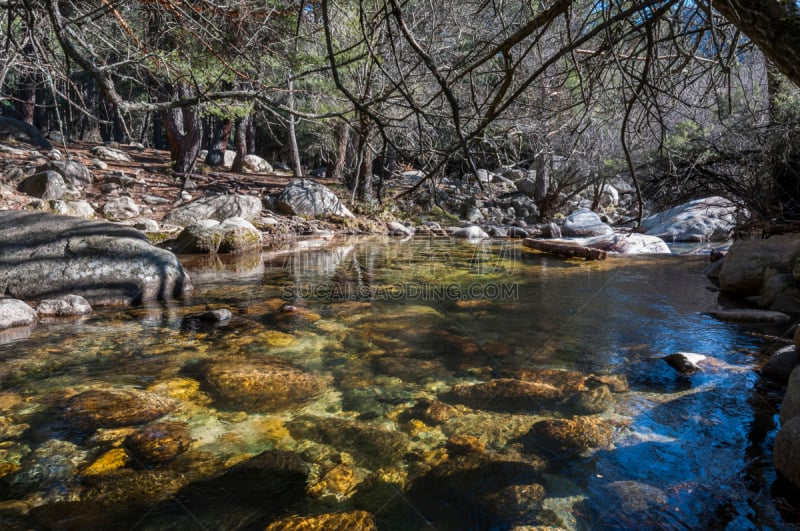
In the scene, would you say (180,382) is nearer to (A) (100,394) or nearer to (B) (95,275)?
(A) (100,394)

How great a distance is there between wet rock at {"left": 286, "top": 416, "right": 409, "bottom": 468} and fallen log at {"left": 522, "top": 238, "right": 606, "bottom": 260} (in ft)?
26.7

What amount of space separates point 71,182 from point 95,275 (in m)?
7.59

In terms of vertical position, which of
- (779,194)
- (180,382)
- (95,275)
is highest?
(779,194)

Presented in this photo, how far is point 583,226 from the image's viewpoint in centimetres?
1402

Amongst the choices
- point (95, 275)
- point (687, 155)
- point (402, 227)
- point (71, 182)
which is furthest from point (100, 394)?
point (402, 227)

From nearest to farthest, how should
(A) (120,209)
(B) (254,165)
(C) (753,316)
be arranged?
(C) (753,316) < (A) (120,209) < (B) (254,165)

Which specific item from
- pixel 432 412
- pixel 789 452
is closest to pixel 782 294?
pixel 789 452

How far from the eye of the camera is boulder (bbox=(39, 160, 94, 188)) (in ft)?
39.1

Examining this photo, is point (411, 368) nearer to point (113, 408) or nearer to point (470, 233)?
point (113, 408)

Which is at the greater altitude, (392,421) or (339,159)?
(339,159)

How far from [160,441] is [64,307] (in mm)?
3458

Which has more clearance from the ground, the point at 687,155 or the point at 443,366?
the point at 687,155

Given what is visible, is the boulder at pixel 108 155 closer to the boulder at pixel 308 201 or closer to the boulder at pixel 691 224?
the boulder at pixel 308 201

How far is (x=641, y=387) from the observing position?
358 cm
